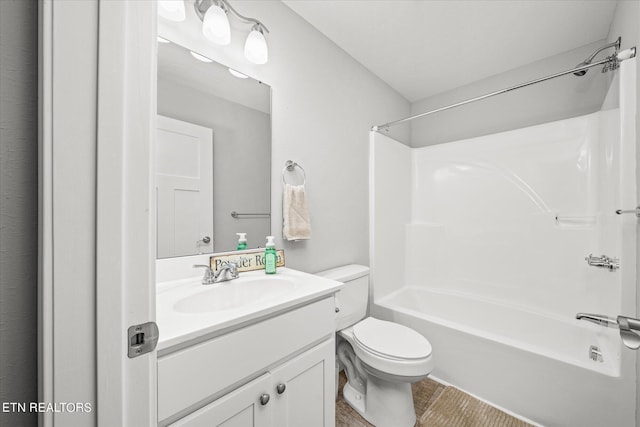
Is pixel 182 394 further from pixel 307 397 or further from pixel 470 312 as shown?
pixel 470 312

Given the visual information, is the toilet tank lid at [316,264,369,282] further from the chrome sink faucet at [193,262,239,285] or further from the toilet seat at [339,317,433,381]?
the chrome sink faucet at [193,262,239,285]

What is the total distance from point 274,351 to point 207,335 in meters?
0.26

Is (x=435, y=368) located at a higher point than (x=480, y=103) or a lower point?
lower

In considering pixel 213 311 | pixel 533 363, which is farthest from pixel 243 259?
pixel 533 363

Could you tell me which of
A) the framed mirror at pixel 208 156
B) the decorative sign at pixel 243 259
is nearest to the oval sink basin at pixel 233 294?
the decorative sign at pixel 243 259

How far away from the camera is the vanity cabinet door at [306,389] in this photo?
33.9 inches

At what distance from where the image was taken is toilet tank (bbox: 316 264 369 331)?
1535 millimetres

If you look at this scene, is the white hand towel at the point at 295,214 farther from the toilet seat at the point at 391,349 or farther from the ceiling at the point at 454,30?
the ceiling at the point at 454,30

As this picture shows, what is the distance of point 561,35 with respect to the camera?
1.70 meters

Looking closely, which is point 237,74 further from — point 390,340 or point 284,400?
point 390,340

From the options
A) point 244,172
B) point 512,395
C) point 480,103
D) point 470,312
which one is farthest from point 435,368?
point 480,103

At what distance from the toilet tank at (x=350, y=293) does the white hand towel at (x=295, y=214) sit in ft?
1.15

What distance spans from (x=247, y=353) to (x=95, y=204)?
603 millimetres

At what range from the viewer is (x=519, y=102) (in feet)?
6.78
